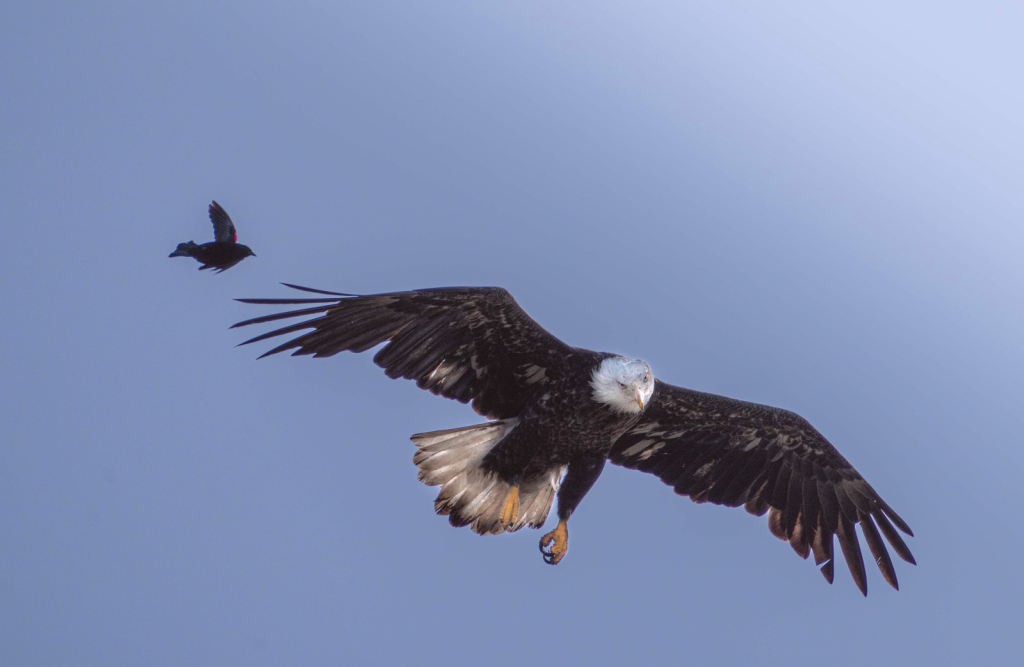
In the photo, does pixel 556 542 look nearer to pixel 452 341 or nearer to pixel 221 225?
pixel 452 341

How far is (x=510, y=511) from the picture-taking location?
592cm

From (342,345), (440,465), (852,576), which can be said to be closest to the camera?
(342,345)

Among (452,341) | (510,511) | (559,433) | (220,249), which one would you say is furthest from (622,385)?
(220,249)

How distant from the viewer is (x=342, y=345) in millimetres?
5234

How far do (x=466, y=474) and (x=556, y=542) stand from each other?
33.6 inches

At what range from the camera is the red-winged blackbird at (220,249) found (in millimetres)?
6152

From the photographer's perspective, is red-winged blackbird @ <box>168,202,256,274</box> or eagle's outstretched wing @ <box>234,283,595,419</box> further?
red-winged blackbird @ <box>168,202,256,274</box>

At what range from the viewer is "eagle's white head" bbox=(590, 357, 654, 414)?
17.7 ft

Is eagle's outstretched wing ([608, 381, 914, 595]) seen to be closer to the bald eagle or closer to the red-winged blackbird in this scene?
the bald eagle

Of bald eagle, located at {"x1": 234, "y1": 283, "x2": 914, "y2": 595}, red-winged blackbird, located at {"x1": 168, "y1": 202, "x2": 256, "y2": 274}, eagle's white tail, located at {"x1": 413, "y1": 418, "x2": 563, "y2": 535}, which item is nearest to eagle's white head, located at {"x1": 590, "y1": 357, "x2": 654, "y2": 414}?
bald eagle, located at {"x1": 234, "y1": 283, "x2": 914, "y2": 595}

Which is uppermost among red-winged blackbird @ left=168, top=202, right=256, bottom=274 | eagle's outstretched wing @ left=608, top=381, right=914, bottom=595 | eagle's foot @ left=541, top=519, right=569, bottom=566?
eagle's outstretched wing @ left=608, top=381, right=914, bottom=595

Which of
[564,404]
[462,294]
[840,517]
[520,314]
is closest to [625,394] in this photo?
[564,404]

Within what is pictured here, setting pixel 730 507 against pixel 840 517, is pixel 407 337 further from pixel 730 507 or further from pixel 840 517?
pixel 840 517

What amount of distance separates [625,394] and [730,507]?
1.86 m
